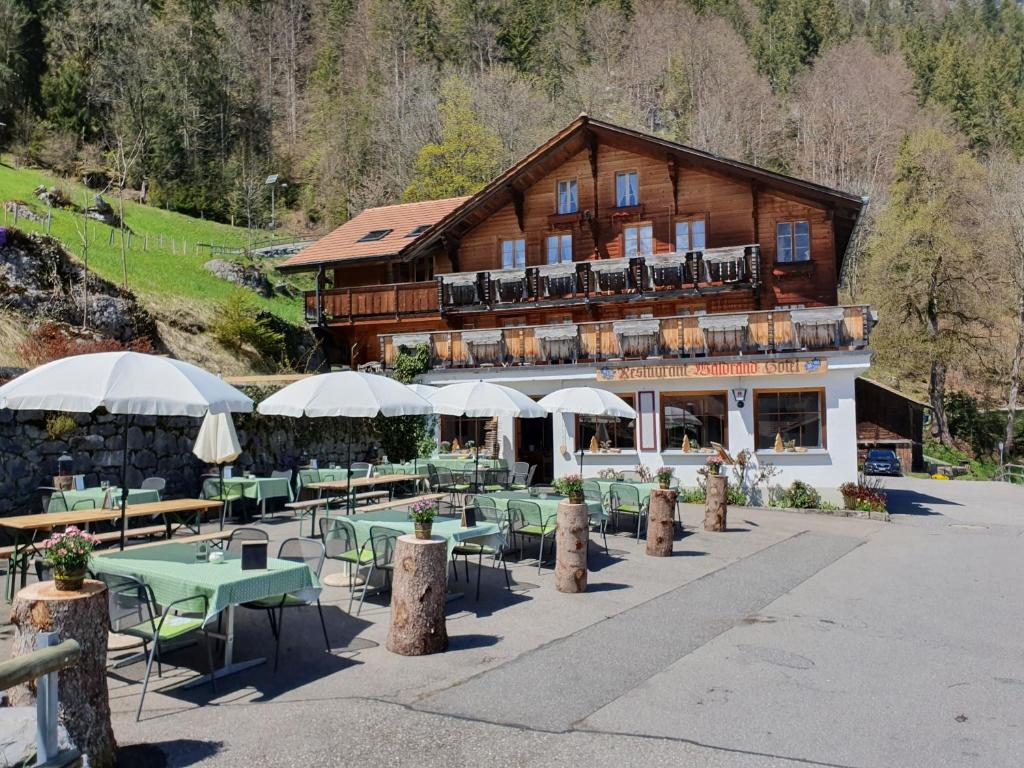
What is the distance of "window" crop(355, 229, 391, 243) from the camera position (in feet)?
101

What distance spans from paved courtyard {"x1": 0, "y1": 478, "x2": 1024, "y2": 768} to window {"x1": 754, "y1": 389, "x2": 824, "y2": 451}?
892 centimetres

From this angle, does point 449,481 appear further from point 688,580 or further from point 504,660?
point 504,660

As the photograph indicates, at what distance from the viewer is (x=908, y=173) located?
4619cm

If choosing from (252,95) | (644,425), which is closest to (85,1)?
(252,95)

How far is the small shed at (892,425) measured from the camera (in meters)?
34.2

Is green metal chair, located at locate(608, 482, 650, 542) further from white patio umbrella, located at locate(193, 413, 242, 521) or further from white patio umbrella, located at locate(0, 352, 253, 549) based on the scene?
white patio umbrella, located at locate(0, 352, 253, 549)

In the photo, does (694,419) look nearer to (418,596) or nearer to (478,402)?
(478,402)

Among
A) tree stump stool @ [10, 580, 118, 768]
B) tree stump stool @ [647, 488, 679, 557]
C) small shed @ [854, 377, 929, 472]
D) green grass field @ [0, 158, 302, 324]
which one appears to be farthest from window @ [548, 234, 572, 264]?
tree stump stool @ [10, 580, 118, 768]

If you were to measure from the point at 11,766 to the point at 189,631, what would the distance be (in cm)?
186

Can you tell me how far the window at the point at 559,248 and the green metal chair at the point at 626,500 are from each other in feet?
47.5

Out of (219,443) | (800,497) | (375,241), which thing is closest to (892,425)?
(800,497)

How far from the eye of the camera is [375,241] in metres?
30.4

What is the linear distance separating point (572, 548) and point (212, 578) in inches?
172

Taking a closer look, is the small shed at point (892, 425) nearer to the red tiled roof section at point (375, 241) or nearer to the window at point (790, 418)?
the window at point (790, 418)
